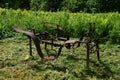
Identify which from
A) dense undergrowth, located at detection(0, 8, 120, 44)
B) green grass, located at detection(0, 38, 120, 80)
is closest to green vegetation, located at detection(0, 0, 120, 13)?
dense undergrowth, located at detection(0, 8, 120, 44)

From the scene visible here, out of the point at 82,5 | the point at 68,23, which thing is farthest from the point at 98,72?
the point at 82,5

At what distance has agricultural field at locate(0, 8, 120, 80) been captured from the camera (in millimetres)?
6023

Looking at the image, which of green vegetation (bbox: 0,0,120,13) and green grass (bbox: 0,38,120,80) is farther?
green vegetation (bbox: 0,0,120,13)

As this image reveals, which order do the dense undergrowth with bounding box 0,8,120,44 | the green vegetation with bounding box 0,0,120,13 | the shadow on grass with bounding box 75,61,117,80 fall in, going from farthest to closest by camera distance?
1. the green vegetation with bounding box 0,0,120,13
2. the dense undergrowth with bounding box 0,8,120,44
3. the shadow on grass with bounding box 75,61,117,80

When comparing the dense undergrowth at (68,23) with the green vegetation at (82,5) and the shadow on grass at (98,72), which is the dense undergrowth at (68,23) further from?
the green vegetation at (82,5)

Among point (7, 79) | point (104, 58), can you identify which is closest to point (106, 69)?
point (104, 58)

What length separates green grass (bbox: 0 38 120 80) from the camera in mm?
5930

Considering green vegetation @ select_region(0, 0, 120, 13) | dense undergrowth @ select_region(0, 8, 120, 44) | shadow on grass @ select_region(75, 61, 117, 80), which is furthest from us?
green vegetation @ select_region(0, 0, 120, 13)

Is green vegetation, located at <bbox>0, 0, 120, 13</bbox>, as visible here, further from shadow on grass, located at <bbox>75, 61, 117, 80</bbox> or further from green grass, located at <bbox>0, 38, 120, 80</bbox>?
shadow on grass, located at <bbox>75, 61, 117, 80</bbox>

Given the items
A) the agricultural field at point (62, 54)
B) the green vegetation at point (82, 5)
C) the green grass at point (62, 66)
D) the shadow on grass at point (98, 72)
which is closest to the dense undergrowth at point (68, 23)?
the agricultural field at point (62, 54)

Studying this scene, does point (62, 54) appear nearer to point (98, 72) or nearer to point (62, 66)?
point (62, 66)

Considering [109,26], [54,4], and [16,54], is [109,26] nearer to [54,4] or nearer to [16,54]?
[16,54]

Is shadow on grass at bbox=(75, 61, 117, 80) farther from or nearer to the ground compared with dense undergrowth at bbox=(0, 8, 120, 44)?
nearer to the ground

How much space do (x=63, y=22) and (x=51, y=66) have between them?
2827mm
